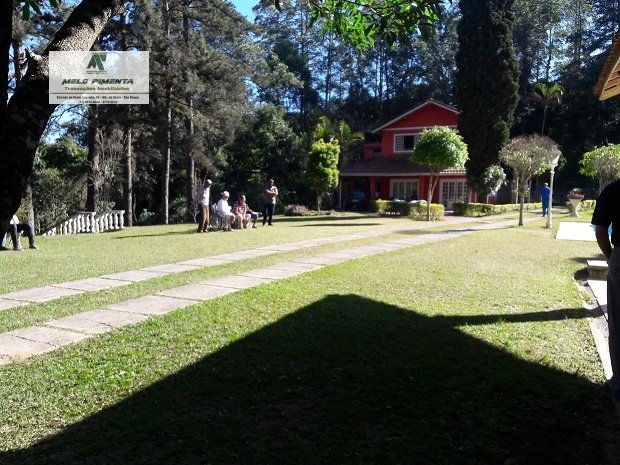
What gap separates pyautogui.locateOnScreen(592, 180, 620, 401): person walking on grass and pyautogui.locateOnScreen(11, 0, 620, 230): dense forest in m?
1.78

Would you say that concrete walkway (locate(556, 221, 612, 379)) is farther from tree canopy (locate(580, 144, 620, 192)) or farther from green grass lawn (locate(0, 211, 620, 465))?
tree canopy (locate(580, 144, 620, 192))

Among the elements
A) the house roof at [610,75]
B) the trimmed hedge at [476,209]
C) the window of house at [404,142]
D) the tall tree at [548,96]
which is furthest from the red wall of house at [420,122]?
the house roof at [610,75]

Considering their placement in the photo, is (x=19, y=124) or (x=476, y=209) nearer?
(x=19, y=124)

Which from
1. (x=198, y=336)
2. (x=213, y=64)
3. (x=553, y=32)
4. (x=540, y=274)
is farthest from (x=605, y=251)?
(x=553, y=32)

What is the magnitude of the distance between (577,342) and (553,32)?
51.2 meters

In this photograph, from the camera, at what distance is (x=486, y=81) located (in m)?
29.3

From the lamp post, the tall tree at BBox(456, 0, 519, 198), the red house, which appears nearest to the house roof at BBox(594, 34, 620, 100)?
the lamp post

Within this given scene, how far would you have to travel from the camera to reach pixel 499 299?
6.38 metres

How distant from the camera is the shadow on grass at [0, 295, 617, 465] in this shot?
9.02 feet

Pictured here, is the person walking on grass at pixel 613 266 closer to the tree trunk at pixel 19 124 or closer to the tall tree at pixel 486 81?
the tree trunk at pixel 19 124

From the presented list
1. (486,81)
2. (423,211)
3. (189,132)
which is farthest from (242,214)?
(486,81)

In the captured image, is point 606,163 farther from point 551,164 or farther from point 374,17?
point 374,17

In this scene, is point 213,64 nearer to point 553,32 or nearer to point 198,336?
point 198,336

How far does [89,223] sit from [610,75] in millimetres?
16904
